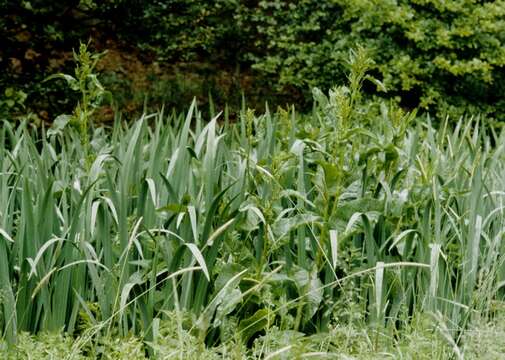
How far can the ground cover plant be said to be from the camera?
2.20 meters

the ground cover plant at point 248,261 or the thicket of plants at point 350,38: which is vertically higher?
the thicket of plants at point 350,38

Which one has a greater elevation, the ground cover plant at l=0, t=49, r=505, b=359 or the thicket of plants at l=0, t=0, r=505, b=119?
the thicket of plants at l=0, t=0, r=505, b=119

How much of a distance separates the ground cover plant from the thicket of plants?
251cm

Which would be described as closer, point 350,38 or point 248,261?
point 248,261

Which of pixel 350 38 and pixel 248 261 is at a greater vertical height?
pixel 350 38

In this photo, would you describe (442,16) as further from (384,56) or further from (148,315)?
(148,315)

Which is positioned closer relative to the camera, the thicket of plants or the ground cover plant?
the ground cover plant

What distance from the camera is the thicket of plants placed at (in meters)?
5.19

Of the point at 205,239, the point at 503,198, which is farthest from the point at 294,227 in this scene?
the point at 503,198

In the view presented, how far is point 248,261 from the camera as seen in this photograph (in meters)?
2.50

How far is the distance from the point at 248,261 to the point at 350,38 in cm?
470

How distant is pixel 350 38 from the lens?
22.4ft

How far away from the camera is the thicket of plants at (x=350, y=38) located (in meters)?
5.19

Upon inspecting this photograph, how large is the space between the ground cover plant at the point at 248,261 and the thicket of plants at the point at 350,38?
2.51 metres
